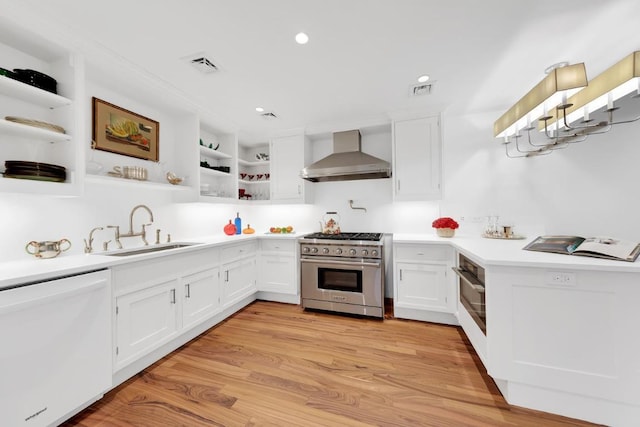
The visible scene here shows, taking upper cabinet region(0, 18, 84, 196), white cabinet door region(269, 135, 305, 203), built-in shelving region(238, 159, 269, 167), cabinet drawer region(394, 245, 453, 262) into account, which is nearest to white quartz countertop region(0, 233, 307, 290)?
upper cabinet region(0, 18, 84, 196)

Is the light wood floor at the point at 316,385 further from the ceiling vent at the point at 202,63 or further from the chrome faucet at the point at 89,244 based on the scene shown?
the ceiling vent at the point at 202,63

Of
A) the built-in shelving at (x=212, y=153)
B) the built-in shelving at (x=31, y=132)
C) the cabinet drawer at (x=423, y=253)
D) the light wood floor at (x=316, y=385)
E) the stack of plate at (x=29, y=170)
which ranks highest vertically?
the built-in shelving at (x=212, y=153)

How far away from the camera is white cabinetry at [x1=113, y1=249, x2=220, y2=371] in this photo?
1696mm

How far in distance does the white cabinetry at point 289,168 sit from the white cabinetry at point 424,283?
1619 mm

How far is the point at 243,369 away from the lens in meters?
1.89

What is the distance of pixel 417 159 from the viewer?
2.95 metres

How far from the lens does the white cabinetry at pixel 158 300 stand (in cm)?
170

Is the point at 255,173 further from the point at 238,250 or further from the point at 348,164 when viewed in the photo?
the point at 348,164

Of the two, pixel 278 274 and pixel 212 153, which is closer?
pixel 212 153

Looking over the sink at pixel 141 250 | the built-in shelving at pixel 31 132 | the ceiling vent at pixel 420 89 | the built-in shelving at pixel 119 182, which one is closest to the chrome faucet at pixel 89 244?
the sink at pixel 141 250

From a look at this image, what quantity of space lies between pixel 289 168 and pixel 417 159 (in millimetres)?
1827

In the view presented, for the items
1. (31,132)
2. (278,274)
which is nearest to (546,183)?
(278,274)

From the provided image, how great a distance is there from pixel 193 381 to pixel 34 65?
2650mm

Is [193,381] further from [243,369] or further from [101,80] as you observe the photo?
[101,80]
